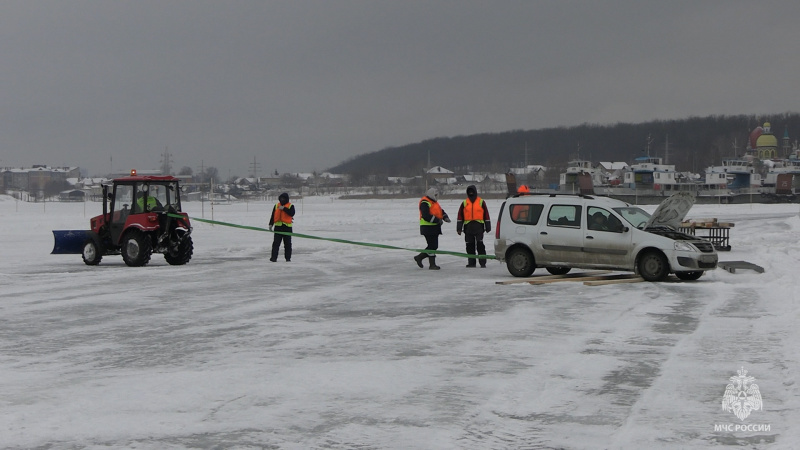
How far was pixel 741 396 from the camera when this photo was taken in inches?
281

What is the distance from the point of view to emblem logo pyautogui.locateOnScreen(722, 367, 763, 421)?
6.69 metres

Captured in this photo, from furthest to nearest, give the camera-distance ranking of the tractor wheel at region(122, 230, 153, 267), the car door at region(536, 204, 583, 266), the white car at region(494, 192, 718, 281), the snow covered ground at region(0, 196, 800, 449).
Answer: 1. the tractor wheel at region(122, 230, 153, 267)
2. the car door at region(536, 204, 583, 266)
3. the white car at region(494, 192, 718, 281)
4. the snow covered ground at region(0, 196, 800, 449)

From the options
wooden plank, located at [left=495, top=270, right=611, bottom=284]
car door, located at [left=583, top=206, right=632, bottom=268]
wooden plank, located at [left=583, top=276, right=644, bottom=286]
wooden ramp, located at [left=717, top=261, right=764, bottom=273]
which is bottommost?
wooden plank, located at [left=495, top=270, right=611, bottom=284]

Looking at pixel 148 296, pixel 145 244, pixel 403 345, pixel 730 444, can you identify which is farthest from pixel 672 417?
pixel 145 244

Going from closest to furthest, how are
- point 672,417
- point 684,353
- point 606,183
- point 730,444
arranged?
point 730,444, point 672,417, point 684,353, point 606,183

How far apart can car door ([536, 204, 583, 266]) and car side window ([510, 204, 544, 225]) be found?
0.76 ft

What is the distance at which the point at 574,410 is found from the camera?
6730mm

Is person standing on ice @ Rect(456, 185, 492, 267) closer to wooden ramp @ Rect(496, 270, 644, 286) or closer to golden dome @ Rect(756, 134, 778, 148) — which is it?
wooden ramp @ Rect(496, 270, 644, 286)

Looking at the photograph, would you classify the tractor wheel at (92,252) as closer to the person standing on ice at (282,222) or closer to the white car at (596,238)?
the person standing on ice at (282,222)

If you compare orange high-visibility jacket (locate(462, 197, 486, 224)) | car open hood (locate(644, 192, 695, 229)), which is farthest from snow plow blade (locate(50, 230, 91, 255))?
car open hood (locate(644, 192, 695, 229))

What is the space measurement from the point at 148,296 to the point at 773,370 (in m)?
10.3

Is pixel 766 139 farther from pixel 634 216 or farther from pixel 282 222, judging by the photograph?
pixel 634 216

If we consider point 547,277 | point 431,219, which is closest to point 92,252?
point 431,219

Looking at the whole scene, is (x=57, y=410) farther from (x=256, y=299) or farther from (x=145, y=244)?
(x=145, y=244)
